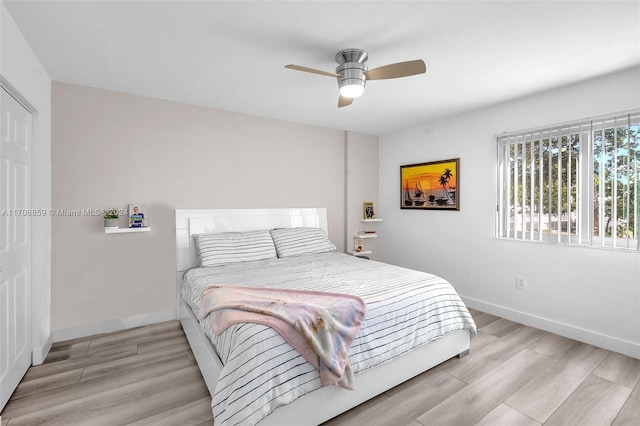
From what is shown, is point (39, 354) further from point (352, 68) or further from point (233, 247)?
point (352, 68)

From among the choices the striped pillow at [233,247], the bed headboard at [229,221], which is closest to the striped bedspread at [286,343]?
the striped pillow at [233,247]

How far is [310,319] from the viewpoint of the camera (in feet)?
5.55

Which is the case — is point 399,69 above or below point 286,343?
above

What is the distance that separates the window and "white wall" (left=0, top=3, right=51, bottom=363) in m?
4.15

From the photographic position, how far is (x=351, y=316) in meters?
1.82

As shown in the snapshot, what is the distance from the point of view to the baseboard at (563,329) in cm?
253

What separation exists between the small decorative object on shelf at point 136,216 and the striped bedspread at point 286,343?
0.72 metres

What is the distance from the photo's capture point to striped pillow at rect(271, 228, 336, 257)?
353 cm

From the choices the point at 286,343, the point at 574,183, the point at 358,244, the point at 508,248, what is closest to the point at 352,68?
the point at 286,343

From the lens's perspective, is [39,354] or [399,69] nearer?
[399,69]

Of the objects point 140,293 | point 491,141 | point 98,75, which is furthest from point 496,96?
point 140,293

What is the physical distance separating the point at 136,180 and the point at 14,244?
3.96 ft

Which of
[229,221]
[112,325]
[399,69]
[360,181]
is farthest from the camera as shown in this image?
[360,181]

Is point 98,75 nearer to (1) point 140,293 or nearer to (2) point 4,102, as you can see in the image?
(2) point 4,102
